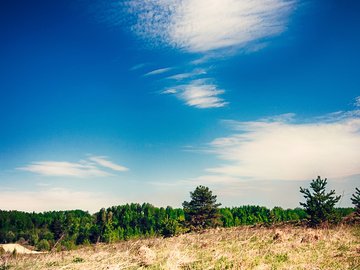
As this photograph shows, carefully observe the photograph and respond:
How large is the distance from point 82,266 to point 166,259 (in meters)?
1.86

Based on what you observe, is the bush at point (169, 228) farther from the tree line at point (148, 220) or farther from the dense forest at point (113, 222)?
the dense forest at point (113, 222)

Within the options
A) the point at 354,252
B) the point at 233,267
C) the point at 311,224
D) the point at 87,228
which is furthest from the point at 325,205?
the point at 87,228

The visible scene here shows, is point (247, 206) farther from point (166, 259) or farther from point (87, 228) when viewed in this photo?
point (166, 259)

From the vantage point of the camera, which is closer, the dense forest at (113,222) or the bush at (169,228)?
the bush at (169,228)

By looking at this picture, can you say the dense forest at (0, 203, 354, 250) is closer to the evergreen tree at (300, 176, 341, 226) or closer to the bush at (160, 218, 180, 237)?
the bush at (160, 218, 180, 237)

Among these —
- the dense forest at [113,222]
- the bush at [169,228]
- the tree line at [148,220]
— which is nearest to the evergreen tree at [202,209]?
the tree line at [148,220]

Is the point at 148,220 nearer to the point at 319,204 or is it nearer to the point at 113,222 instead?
the point at 113,222

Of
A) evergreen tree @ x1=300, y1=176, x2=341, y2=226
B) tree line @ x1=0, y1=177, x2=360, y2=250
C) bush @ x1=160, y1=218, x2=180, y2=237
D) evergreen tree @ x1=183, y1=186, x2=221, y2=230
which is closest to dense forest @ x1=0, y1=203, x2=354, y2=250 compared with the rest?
tree line @ x1=0, y1=177, x2=360, y2=250

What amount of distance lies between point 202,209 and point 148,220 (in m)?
68.9

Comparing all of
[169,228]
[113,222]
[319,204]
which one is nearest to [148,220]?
[113,222]

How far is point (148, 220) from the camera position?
10912 centimetres

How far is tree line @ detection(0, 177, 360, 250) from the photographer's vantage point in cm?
1912

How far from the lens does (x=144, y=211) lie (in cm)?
11731

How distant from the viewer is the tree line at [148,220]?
62.7 ft
